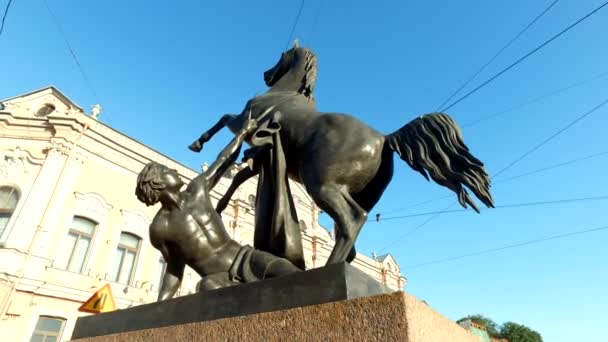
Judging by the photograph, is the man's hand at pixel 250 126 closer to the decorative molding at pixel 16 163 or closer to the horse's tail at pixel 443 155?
the horse's tail at pixel 443 155

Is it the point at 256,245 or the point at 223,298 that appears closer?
the point at 223,298

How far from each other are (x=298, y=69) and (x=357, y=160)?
4.77 ft

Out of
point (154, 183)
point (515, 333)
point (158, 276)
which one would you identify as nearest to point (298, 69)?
point (154, 183)

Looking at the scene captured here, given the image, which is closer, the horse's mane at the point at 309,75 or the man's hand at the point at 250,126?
the man's hand at the point at 250,126

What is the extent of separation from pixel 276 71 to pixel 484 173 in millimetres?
2285

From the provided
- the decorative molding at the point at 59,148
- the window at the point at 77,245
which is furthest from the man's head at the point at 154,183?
the decorative molding at the point at 59,148

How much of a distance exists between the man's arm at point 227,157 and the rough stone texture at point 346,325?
1147 millimetres

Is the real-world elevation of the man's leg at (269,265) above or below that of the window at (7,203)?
below

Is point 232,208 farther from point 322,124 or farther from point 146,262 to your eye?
point 322,124

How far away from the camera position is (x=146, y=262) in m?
15.4

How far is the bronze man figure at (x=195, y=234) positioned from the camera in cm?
253

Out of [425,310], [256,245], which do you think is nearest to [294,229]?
[256,245]

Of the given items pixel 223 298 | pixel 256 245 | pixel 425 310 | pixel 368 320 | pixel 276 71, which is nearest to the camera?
pixel 368 320

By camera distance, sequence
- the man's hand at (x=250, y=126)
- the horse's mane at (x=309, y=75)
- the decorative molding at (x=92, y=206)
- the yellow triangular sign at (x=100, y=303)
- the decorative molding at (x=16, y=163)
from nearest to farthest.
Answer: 1. the man's hand at (x=250, y=126)
2. the horse's mane at (x=309, y=75)
3. the yellow triangular sign at (x=100, y=303)
4. the decorative molding at (x=16, y=163)
5. the decorative molding at (x=92, y=206)
